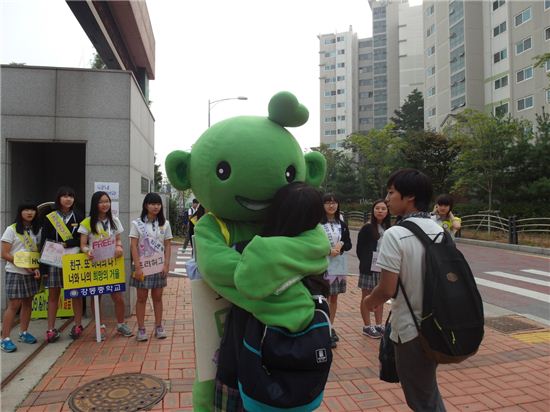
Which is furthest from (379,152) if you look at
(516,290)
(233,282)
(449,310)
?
(233,282)

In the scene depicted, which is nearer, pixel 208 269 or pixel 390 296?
pixel 208 269

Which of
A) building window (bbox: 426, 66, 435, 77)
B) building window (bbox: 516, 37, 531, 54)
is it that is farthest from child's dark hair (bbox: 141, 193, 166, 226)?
building window (bbox: 426, 66, 435, 77)

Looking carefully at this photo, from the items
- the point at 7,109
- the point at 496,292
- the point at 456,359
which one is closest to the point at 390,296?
the point at 456,359

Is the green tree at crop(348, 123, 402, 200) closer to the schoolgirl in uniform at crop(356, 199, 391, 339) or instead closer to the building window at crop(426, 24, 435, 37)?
the building window at crop(426, 24, 435, 37)

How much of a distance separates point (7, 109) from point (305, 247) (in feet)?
17.6

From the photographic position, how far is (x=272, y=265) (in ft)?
5.95

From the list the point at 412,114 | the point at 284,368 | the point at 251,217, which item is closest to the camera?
the point at 284,368

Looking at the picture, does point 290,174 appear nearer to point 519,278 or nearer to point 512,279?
point 512,279

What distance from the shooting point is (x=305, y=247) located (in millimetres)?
1944

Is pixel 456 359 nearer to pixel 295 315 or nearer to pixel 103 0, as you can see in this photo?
pixel 295 315

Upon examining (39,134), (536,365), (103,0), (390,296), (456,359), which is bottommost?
(536,365)

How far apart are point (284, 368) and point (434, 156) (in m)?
26.1

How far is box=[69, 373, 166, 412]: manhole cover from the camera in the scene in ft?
11.2

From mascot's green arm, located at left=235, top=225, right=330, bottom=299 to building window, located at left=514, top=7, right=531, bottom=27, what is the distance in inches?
1483
